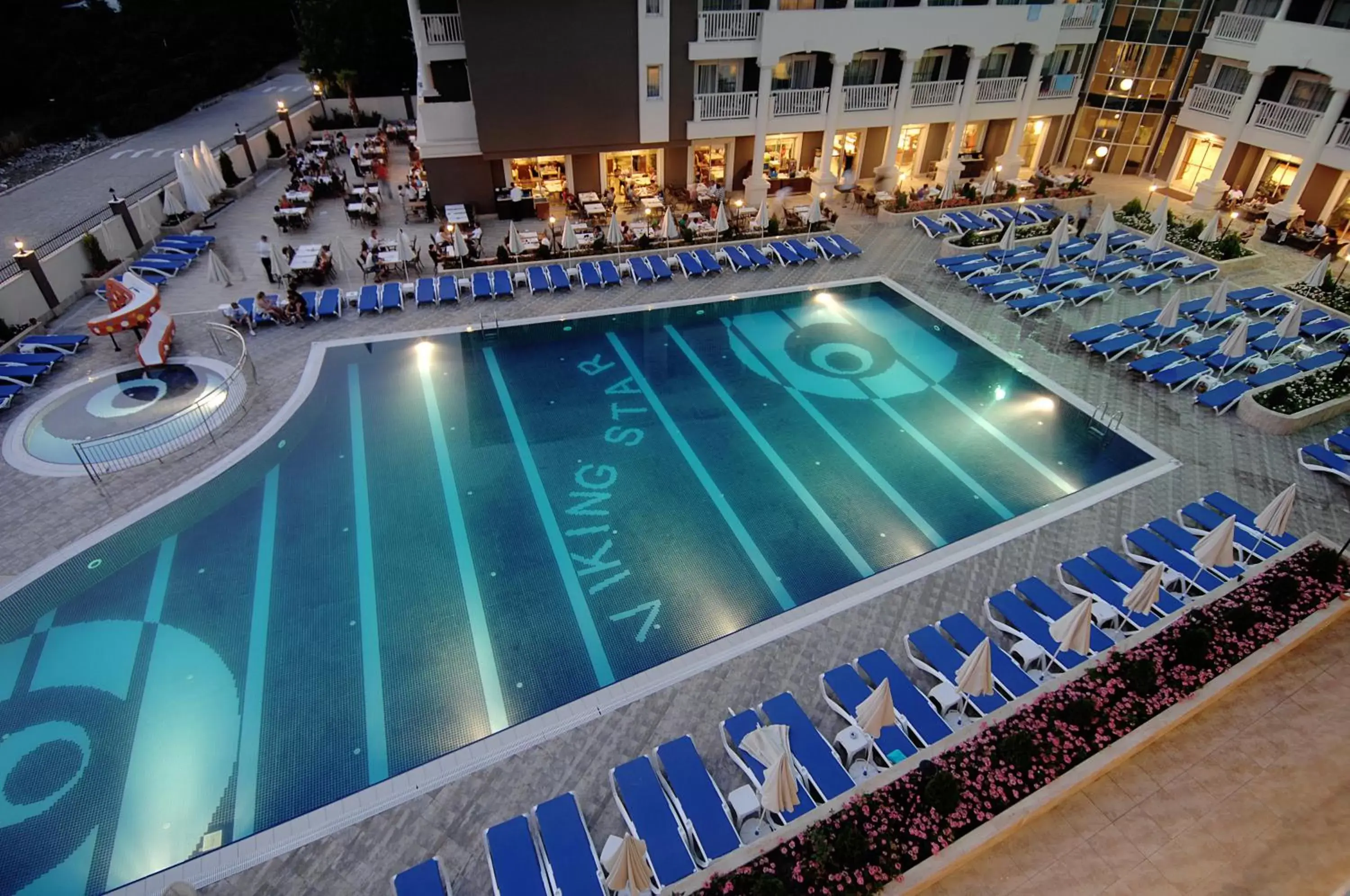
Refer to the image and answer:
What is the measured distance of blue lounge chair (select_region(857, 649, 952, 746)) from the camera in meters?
8.92

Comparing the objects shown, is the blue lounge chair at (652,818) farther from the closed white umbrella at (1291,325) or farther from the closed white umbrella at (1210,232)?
the closed white umbrella at (1210,232)

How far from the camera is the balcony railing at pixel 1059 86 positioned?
27.9 metres

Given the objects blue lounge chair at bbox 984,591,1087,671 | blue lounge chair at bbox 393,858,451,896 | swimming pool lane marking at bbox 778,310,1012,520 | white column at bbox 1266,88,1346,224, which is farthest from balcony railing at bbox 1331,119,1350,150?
blue lounge chair at bbox 393,858,451,896

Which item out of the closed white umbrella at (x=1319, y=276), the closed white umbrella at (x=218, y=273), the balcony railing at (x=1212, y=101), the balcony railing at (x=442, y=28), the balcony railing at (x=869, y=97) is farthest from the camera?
the balcony railing at (x=869, y=97)

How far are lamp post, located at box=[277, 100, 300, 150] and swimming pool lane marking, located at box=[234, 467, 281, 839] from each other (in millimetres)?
24859

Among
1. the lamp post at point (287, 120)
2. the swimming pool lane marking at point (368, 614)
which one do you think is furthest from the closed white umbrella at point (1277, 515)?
the lamp post at point (287, 120)

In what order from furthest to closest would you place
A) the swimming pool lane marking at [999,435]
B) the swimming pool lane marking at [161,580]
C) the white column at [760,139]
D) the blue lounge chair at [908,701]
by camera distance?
1. the white column at [760,139]
2. the swimming pool lane marking at [999,435]
3. the swimming pool lane marking at [161,580]
4. the blue lounge chair at [908,701]

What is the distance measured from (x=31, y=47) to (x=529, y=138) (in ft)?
137

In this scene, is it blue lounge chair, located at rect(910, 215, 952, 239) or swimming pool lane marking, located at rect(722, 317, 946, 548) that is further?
blue lounge chair, located at rect(910, 215, 952, 239)

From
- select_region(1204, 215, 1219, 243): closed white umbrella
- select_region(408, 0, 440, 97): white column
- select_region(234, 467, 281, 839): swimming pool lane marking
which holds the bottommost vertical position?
select_region(234, 467, 281, 839): swimming pool lane marking

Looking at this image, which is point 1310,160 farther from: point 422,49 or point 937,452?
point 422,49

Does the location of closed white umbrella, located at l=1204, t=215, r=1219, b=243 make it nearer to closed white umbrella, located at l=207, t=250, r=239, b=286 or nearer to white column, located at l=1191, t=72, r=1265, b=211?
white column, located at l=1191, t=72, r=1265, b=211

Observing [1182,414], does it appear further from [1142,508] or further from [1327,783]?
[1327,783]

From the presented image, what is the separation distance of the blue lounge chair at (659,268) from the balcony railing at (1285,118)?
2174cm
